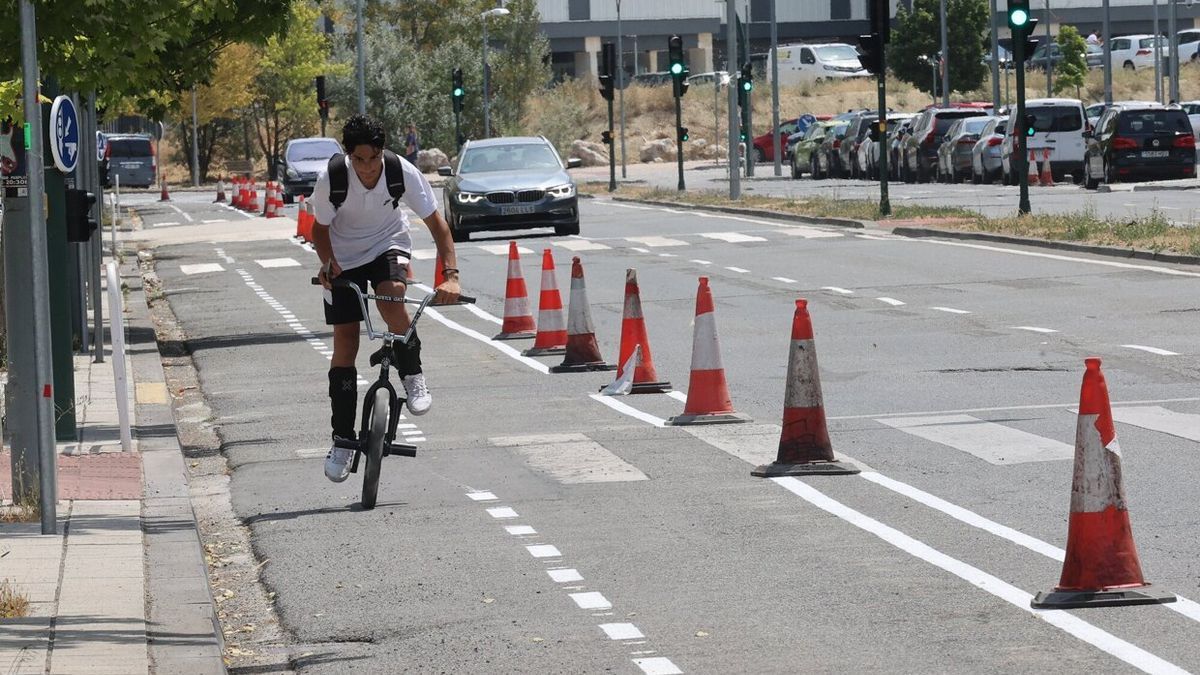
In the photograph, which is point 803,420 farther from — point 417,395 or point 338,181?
point 338,181


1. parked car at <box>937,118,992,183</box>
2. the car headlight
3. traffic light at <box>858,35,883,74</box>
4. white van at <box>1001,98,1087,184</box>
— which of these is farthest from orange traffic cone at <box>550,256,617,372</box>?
parked car at <box>937,118,992,183</box>

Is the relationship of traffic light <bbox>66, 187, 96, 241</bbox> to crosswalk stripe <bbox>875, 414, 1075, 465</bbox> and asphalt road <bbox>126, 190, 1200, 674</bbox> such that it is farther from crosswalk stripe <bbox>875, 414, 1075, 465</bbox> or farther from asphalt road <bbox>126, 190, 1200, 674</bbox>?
crosswalk stripe <bbox>875, 414, 1075, 465</bbox>

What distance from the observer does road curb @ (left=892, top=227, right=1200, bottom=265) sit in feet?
75.7

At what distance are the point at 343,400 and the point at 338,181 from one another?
40.7 inches

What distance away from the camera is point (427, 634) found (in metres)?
7.46

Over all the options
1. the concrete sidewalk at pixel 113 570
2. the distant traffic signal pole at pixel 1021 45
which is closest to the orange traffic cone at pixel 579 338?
the concrete sidewalk at pixel 113 570

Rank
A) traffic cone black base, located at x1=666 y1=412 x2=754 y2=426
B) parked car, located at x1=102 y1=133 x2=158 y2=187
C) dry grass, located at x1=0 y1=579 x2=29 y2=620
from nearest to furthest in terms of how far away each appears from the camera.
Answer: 1. dry grass, located at x1=0 y1=579 x2=29 y2=620
2. traffic cone black base, located at x1=666 y1=412 x2=754 y2=426
3. parked car, located at x1=102 y1=133 x2=158 y2=187

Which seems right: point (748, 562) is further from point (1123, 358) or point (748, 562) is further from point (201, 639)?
point (1123, 358)

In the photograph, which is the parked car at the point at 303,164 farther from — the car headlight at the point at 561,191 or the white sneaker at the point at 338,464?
the white sneaker at the point at 338,464

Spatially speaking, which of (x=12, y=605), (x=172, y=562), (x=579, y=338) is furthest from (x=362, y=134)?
(x=579, y=338)

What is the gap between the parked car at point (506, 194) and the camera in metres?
33.2

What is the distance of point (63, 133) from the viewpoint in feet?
38.3

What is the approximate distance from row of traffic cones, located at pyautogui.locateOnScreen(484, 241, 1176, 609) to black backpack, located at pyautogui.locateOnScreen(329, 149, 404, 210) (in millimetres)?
1951

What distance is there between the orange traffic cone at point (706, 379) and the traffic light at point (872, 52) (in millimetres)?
22049
